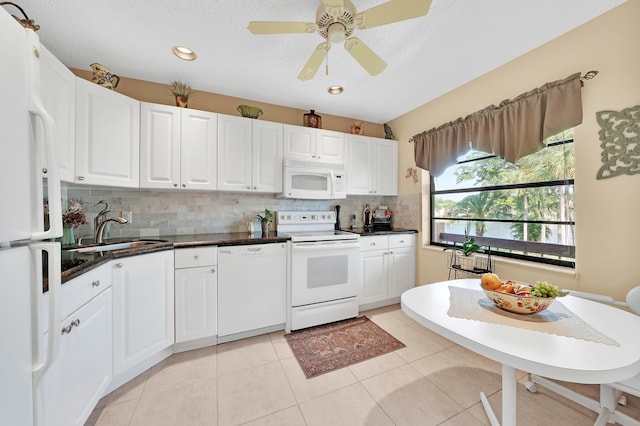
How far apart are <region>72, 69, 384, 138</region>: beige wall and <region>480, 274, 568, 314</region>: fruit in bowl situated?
2.71 m

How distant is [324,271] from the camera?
2.43 m

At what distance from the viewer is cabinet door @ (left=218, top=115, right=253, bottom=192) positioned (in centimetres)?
238

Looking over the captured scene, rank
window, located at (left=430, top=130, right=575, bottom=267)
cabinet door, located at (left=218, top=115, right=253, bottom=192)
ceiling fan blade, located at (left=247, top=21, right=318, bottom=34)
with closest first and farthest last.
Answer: ceiling fan blade, located at (left=247, top=21, right=318, bottom=34), window, located at (left=430, top=130, right=575, bottom=267), cabinet door, located at (left=218, top=115, right=253, bottom=192)

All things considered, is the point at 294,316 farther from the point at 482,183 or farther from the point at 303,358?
the point at 482,183

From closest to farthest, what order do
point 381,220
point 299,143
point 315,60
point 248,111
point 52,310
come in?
point 52,310 → point 315,60 → point 248,111 → point 299,143 → point 381,220

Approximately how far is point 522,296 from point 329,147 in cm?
238

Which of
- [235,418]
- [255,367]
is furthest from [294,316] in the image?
[235,418]

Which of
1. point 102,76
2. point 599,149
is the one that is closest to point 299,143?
point 102,76

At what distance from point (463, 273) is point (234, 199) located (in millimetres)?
2628

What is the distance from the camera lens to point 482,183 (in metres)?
2.43

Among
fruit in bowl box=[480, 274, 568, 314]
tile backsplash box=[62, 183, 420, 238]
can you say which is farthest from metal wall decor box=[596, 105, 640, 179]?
tile backsplash box=[62, 183, 420, 238]

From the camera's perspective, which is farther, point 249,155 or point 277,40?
point 249,155

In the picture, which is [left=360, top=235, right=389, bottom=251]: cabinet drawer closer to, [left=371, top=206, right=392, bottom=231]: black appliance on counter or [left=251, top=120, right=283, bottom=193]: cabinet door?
[left=371, top=206, right=392, bottom=231]: black appliance on counter

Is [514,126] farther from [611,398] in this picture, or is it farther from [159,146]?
[159,146]
